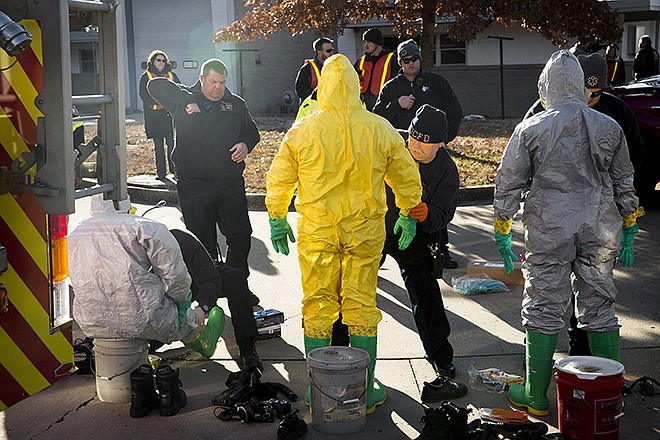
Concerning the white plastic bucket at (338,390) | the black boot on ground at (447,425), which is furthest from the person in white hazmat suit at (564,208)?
the white plastic bucket at (338,390)

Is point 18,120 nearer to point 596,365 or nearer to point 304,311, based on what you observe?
point 304,311

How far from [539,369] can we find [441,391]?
622 millimetres

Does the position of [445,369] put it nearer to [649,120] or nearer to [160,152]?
[649,120]

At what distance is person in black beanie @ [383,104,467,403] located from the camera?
5.88 m

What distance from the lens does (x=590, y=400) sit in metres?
4.82

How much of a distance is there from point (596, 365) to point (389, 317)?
8.33 feet

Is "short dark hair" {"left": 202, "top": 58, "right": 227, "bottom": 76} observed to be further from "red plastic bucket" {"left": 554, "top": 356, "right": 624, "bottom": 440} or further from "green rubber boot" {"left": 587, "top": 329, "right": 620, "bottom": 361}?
"red plastic bucket" {"left": 554, "top": 356, "right": 624, "bottom": 440}

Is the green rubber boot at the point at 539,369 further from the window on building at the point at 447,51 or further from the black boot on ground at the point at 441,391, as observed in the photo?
the window on building at the point at 447,51

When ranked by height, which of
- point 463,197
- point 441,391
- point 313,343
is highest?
point 463,197

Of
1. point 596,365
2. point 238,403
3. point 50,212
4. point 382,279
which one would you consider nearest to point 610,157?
point 596,365

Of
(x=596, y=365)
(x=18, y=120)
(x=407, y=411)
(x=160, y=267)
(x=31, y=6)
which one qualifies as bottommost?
(x=407, y=411)

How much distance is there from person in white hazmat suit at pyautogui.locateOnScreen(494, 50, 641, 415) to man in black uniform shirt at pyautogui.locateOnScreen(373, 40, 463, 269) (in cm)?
335

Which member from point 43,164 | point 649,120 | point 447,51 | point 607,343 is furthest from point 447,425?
point 447,51

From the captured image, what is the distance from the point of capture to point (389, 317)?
24.2 feet
